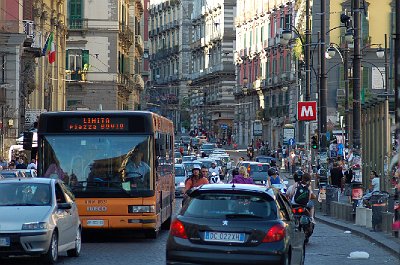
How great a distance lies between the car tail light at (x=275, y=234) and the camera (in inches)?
615

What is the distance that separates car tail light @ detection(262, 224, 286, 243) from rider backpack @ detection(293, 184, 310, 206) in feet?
33.8

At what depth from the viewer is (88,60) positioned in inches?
3322

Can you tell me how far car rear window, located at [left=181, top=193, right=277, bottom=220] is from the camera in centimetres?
1592

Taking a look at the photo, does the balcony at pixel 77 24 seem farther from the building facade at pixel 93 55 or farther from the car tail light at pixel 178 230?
the car tail light at pixel 178 230

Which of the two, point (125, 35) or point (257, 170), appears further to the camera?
point (125, 35)

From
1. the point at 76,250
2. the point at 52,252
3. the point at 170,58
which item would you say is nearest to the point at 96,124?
the point at 76,250

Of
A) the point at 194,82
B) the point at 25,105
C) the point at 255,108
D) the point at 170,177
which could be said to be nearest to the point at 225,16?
the point at 194,82

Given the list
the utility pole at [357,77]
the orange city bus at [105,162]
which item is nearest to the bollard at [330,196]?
the utility pole at [357,77]

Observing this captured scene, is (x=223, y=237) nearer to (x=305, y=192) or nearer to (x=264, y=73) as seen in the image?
(x=305, y=192)

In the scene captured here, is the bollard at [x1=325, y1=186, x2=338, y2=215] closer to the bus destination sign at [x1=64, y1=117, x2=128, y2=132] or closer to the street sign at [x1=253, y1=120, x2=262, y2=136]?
the bus destination sign at [x1=64, y1=117, x2=128, y2=132]

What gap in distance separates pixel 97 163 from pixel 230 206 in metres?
9.04

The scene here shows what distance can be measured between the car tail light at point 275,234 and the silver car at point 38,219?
4653 mm

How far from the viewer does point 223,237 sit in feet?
51.5

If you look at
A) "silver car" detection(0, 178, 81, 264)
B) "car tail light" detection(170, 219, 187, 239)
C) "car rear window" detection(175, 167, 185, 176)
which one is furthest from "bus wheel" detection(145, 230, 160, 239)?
"car rear window" detection(175, 167, 185, 176)
